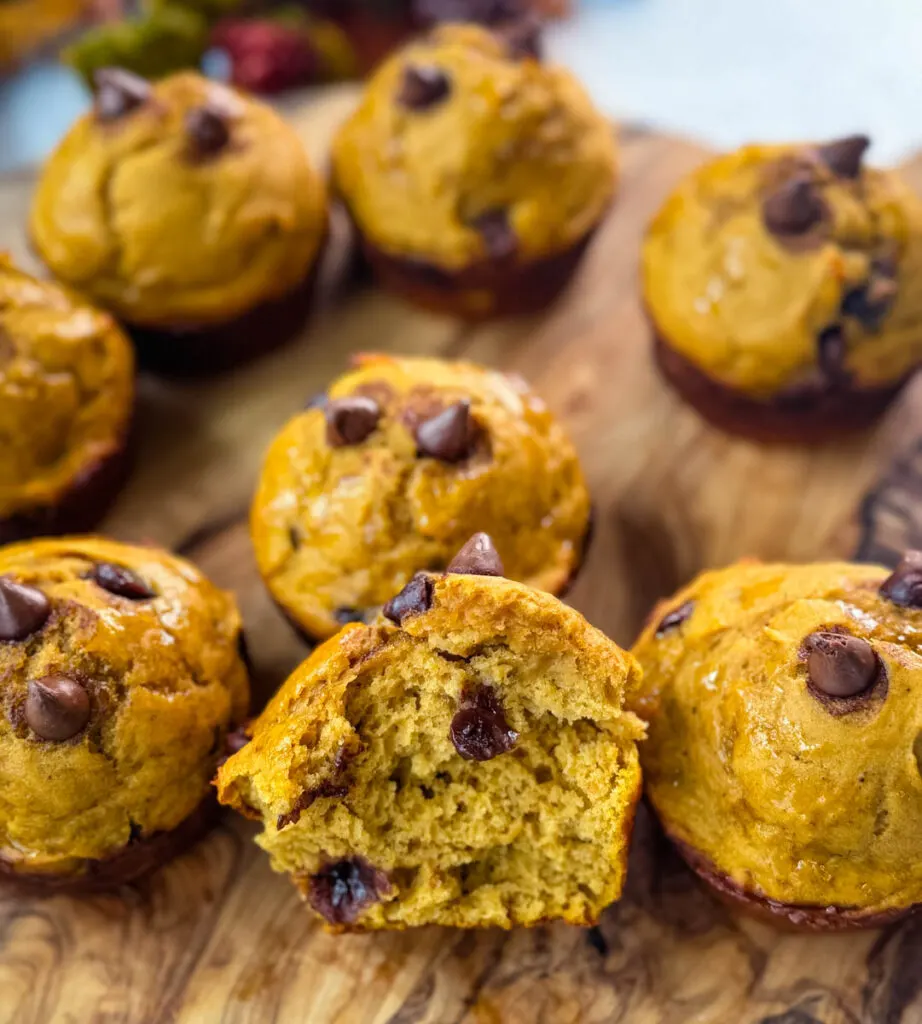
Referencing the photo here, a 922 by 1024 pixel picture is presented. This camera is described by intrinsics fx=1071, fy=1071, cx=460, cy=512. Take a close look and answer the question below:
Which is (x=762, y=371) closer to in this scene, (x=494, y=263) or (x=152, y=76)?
(x=494, y=263)

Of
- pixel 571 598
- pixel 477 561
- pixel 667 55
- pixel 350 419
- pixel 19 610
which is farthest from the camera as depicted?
pixel 667 55

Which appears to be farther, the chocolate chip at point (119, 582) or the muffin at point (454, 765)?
the chocolate chip at point (119, 582)

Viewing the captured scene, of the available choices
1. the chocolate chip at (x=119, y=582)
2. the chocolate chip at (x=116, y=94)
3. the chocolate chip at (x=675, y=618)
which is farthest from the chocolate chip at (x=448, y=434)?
the chocolate chip at (x=116, y=94)

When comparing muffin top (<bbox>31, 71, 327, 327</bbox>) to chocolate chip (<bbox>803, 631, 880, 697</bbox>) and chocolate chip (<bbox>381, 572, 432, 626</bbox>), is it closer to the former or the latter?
chocolate chip (<bbox>381, 572, 432, 626</bbox>)

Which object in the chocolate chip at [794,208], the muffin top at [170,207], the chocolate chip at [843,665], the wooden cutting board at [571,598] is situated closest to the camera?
the chocolate chip at [843,665]

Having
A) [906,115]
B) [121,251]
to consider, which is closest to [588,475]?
[121,251]

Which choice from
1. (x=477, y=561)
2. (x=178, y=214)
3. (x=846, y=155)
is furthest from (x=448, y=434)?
(x=846, y=155)

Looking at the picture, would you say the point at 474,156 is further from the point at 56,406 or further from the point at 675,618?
the point at 675,618

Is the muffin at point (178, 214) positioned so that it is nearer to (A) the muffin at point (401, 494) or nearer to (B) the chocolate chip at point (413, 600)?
(A) the muffin at point (401, 494)
